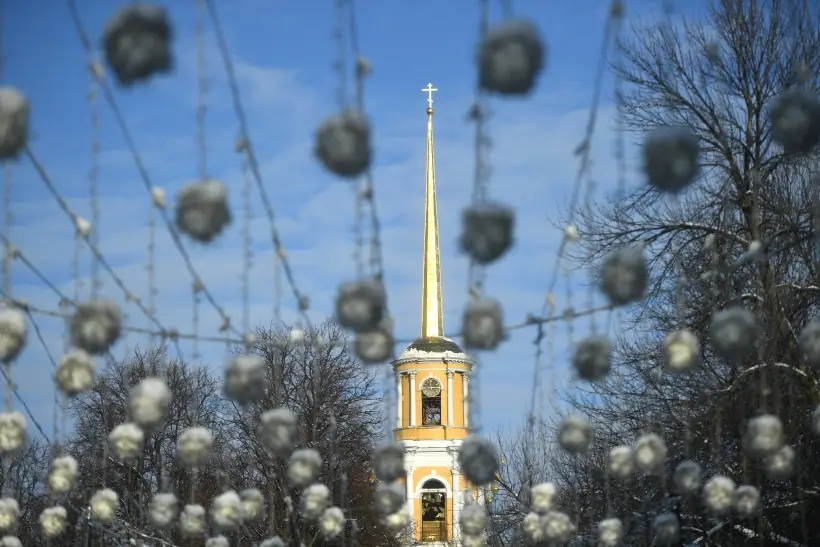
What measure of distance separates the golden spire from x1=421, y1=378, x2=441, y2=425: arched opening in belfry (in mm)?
2214

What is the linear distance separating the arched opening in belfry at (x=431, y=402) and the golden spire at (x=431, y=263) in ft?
7.26

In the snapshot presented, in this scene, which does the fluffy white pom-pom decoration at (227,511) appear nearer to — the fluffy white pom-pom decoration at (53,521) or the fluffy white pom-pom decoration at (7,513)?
the fluffy white pom-pom decoration at (53,521)

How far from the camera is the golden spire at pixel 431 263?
42375 millimetres

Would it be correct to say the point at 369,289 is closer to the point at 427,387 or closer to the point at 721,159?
the point at 721,159

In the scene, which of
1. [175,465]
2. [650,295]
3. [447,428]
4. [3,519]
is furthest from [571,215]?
[447,428]

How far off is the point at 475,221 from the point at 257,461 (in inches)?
865

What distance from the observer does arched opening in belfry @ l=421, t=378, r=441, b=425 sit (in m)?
40.1

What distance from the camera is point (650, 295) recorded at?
18250 mm

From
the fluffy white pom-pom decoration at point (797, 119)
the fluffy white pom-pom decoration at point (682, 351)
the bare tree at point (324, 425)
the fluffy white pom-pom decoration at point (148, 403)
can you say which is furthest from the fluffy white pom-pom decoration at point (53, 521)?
the bare tree at point (324, 425)

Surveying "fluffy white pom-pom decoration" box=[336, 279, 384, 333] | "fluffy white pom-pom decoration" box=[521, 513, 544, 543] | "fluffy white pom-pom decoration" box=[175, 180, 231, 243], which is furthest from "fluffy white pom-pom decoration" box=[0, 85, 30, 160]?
"fluffy white pom-pom decoration" box=[521, 513, 544, 543]

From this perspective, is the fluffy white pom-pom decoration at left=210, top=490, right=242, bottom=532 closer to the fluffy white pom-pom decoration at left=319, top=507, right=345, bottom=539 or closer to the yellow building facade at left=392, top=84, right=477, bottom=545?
the fluffy white pom-pom decoration at left=319, top=507, right=345, bottom=539

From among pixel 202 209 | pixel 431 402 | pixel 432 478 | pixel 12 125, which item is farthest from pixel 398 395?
pixel 12 125

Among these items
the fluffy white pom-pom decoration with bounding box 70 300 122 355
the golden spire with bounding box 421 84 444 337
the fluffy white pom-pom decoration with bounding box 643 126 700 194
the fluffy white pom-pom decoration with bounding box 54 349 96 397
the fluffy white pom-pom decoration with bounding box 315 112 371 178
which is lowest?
the fluffy white pom-pom decoration with bounding box 54 349 96 397

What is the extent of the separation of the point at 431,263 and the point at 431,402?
523cm
